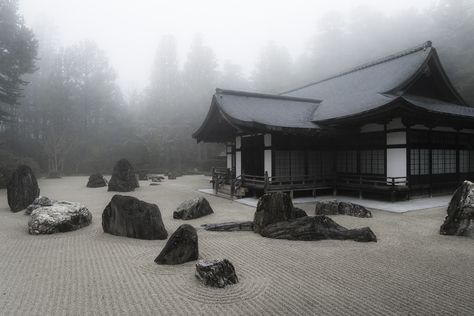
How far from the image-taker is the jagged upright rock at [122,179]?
52.5 ft

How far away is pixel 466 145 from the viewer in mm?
14742

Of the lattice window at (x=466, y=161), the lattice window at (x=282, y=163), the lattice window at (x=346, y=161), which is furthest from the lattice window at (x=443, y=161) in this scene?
the lattice window at (x=282, y=163)

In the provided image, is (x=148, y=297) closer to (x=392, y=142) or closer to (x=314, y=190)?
(x=314, y=190)

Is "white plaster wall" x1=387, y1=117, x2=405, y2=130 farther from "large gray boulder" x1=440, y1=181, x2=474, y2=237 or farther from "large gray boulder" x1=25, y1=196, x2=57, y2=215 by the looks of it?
"large gray boulder" x1=25, y1=196, x2=57, y2=215

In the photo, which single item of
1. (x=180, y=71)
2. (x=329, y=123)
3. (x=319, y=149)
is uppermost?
(x=180, y=71)

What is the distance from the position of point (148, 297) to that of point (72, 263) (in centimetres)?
215

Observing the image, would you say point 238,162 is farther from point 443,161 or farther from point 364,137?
point 443,161

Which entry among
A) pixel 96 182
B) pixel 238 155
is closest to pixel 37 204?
pixel 96 182

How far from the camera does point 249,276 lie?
4.72m

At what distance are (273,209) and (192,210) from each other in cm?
300

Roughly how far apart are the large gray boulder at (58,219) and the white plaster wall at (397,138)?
1132 centimetres

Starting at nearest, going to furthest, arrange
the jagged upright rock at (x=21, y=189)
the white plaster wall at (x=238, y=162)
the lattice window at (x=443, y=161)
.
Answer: the jagged upright rock at (x=21, y=189) < the lattice window at (x=443, y=161) < the white plaster wall at (x=238, y=162)

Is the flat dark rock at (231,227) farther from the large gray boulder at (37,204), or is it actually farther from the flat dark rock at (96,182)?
the flat dark rock at (96,182)

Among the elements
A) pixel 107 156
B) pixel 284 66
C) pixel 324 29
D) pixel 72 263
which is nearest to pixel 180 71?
pixel 284 66
